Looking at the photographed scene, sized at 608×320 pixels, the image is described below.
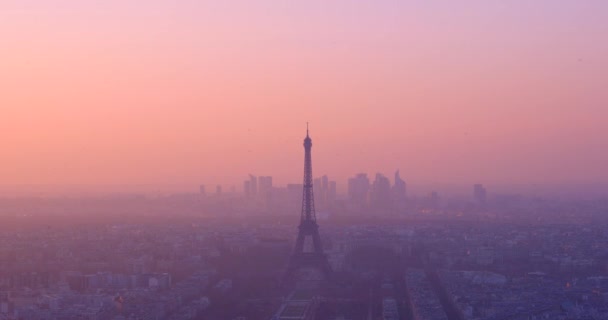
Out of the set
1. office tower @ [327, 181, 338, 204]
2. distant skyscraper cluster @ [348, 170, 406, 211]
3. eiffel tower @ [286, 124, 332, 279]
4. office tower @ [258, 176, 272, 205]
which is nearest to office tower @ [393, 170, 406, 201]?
distant skyscraper cluster @ [348, 170, 406, 211]

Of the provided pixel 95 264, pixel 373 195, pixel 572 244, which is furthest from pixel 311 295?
pixel 373 195

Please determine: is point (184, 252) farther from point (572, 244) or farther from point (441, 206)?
point (441, 206)

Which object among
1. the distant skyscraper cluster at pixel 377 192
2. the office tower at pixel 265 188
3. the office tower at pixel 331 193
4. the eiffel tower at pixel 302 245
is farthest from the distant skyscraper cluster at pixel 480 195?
the eiffel tower at pixel 302 245

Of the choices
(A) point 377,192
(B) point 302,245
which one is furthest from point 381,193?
(B) point 302,245

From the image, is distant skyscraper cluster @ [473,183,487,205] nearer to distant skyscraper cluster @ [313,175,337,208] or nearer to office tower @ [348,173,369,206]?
office tower @ [348,173,369,206]

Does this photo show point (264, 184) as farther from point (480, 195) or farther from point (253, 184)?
point (480, 195)
